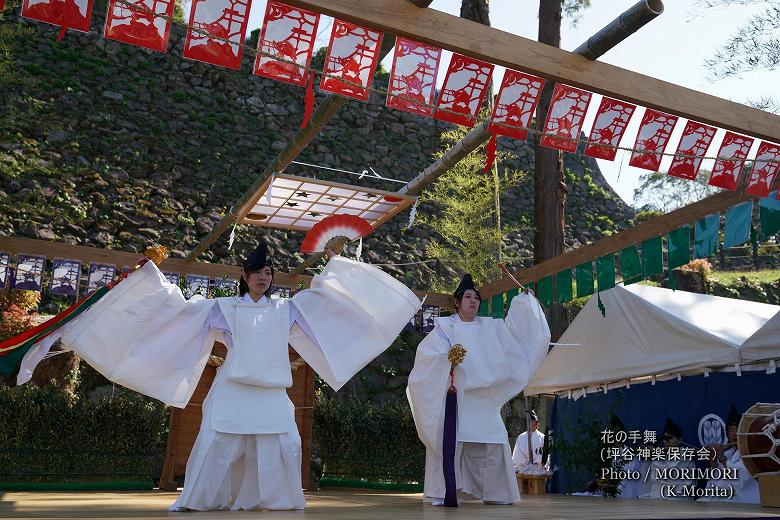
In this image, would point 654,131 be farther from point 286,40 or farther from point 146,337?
point 146,337

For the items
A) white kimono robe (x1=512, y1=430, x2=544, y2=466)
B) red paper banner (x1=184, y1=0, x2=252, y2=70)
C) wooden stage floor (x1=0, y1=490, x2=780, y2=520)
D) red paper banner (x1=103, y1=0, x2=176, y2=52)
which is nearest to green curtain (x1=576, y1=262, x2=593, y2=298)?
white kimono robe (x1=512, y1=430, x2=544, y2=466)

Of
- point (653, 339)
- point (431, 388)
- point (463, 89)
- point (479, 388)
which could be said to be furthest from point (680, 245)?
point (431, 388)

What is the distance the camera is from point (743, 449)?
6.09m

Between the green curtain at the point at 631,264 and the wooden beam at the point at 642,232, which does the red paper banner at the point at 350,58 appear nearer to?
the wooden beam at the point at 642,232

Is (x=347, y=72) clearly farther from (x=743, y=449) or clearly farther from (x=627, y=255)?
(x=743, y=449)

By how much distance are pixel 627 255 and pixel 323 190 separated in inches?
123

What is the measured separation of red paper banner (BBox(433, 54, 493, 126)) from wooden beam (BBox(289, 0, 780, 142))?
68 cm

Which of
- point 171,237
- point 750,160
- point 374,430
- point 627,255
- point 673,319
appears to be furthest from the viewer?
point 171,237

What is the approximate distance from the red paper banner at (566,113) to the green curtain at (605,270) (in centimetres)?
173

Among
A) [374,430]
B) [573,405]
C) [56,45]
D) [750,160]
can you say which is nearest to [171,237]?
[56,45]

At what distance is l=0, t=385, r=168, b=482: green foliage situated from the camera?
→ 8.09m

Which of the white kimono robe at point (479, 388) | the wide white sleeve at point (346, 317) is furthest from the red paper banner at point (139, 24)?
the white kimono robe at point (479, 388)

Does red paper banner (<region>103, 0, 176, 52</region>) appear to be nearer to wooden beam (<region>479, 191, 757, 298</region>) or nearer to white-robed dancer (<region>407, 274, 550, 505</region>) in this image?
white-robed dancer (<region>407, 274, 550, 505</region>)

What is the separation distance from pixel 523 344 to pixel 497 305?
10.9 ft
